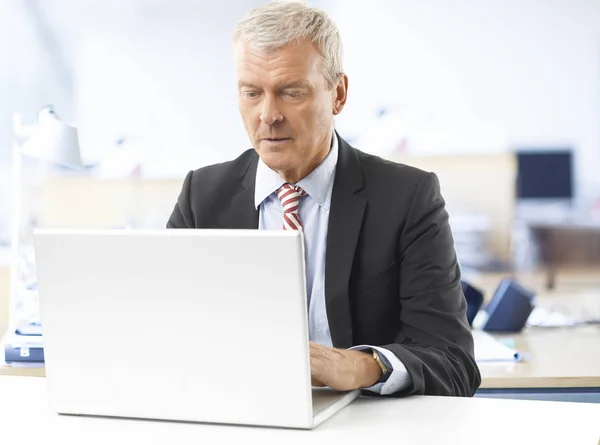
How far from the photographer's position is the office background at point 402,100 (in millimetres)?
5992

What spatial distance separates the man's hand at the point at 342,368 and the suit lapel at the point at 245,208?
47 cm

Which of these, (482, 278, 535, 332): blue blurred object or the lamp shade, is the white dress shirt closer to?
the lamp shade

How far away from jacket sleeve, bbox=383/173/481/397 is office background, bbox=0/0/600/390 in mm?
4228

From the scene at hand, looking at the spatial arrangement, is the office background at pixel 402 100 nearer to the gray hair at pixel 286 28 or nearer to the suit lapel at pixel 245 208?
the suit lapel at pixel 245 208

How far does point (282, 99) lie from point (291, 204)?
0.74 feet

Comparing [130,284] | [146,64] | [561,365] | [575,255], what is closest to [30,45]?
[146,64]

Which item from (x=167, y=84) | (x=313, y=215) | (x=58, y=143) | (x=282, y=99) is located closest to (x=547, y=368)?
(x=313, y=215)

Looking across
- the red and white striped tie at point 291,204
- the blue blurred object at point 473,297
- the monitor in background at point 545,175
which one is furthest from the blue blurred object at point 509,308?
the monitor in background at point 545,175

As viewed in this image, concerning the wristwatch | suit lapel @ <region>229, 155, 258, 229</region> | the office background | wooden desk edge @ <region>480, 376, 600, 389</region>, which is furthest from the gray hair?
the office background

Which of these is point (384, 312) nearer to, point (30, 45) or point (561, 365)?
point (561, 365)

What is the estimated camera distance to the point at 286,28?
1618 mm

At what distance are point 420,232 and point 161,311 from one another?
2.07ft

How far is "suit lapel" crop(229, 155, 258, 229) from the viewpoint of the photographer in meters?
1.78

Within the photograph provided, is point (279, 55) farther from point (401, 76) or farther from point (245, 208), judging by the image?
point (401, 76)
